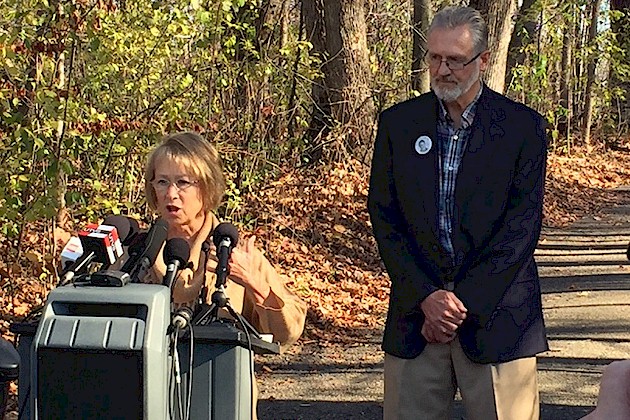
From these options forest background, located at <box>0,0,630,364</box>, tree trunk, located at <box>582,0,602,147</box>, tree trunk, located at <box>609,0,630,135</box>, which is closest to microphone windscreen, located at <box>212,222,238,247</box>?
forest background, located at <box>0,0,630,364</box>

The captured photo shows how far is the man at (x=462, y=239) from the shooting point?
4.08 meters

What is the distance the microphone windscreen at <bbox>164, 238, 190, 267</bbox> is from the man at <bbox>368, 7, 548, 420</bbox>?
1.11 meters

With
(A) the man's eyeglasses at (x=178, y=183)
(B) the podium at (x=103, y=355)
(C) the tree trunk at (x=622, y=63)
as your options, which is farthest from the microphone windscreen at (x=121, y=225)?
(C) the tree trunk at (x=622, y=63)

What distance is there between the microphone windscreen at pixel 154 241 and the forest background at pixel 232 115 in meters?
3.98

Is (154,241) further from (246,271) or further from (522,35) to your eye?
(522,35)

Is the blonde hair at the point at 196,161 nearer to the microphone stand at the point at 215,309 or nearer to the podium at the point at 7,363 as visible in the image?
the microphone stand at the point at 215,309

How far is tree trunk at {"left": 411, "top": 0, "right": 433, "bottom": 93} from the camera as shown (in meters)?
14.3

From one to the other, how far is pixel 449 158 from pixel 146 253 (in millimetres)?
1402

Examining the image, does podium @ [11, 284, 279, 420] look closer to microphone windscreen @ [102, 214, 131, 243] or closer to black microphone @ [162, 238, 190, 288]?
black microphone @ [162, 238, 190, 288]

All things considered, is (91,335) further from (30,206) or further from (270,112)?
(270,112)

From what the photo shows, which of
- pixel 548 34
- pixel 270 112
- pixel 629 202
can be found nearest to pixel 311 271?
pixel 270 112

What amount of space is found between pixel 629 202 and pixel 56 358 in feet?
58.3

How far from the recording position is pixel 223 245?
3428mm

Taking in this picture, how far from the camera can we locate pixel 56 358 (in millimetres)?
2801
